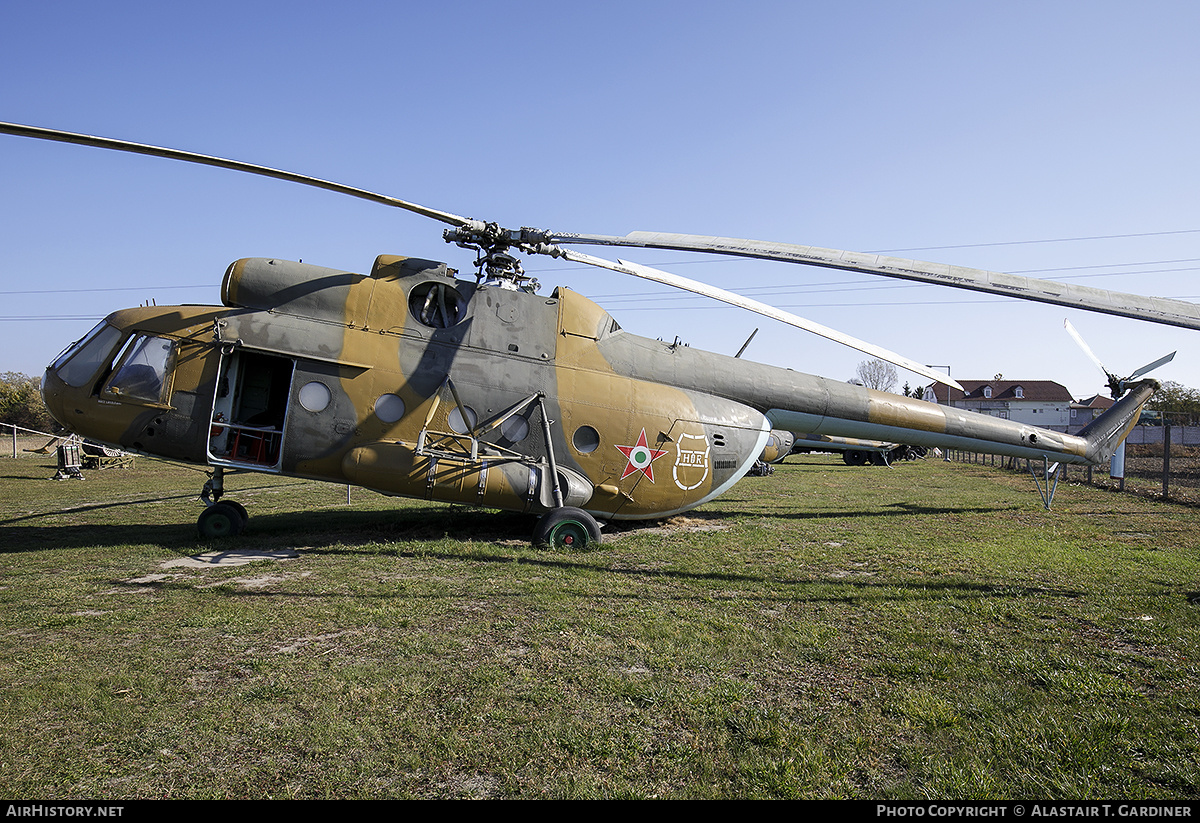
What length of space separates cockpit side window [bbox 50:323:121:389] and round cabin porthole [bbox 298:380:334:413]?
285 cm

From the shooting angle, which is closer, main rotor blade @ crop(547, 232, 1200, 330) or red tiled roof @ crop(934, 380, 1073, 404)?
main rotor blade @ crop(547, 232, 1200, 330)

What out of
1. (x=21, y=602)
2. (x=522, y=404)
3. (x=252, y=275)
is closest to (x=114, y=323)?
(x=252, y=275)

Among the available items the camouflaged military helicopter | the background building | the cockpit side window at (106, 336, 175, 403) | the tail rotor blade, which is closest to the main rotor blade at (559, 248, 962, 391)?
the camouflaged military helicopter

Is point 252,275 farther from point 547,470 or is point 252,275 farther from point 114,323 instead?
point 547,470

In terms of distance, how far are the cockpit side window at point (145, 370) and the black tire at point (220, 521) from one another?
1993 millimetres

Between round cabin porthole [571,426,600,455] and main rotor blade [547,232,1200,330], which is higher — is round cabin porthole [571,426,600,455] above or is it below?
below

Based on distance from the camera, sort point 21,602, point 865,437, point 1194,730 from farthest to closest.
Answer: point 865,437, point 21,602, point 1194,730

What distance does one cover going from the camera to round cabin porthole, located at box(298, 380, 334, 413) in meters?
9.59

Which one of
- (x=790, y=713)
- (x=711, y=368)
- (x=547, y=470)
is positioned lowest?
(x=790, y=713)

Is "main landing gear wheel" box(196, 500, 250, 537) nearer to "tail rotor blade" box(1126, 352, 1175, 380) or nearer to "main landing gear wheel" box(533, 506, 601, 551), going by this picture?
"main landing gear wheel" box(533, 506, 601, 551)

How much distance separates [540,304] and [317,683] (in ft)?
23.3

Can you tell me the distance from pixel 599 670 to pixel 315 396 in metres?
6.62

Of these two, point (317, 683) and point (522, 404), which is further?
point (522, 404)

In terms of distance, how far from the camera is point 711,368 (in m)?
11.8
